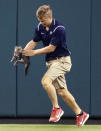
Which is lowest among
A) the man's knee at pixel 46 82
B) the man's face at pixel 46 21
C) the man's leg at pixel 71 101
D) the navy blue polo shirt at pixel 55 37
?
the man's leg at pixel 71 101

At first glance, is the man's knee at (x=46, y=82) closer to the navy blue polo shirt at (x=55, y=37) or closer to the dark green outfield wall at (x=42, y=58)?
the navy blue polo shirt at (x=55, y=37)

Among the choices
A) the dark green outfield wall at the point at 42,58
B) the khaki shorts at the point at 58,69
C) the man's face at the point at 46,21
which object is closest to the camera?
the man's face at the point at 46,21

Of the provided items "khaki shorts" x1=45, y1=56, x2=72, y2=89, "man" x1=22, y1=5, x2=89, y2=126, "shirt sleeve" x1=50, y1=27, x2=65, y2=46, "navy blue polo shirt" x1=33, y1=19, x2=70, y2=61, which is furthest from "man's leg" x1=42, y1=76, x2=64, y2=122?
"shirt sleeve" x1=50, y1=27, x2=65, y2=46

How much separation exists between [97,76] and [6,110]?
5.09ft

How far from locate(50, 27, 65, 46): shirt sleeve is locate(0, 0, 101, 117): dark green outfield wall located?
5.64 ft

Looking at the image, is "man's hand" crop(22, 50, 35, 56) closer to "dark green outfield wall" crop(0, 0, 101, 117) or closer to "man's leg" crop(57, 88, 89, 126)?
"man's leg" crop(57, 88, 89, 126)

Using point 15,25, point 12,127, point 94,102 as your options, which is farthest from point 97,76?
point 12,127

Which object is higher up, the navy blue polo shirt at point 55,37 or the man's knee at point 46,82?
the navy blue polo shirt at point 55,37

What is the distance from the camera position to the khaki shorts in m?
7.09

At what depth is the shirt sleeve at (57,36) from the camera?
22.8 ft

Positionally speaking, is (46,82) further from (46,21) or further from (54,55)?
(46,21)

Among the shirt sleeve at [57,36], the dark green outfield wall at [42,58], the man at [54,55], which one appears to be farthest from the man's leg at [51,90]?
the dark green outfield wall at [42,58]

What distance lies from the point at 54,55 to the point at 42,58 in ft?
5.13

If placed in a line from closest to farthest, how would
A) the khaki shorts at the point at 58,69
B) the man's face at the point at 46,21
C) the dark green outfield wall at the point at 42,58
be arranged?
1. the man's face at the point at 46,21
2. the khaki shorts at the point at 58,69
3. the dark green outfield wall at the point at 42,58
